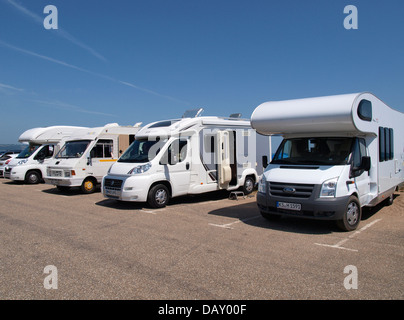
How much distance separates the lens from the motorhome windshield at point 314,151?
6746mm

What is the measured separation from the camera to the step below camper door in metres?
10.2

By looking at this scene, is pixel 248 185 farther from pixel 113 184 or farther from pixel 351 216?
pixel 351 216

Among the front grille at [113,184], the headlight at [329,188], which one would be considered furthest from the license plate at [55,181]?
the headlight at [329,188]

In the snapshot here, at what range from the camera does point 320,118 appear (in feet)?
21.5

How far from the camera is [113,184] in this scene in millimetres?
9344

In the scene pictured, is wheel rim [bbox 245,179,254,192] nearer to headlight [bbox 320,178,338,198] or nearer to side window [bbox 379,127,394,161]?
side window [bbox 379,127,394,161]

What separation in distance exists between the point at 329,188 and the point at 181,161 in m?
4.80

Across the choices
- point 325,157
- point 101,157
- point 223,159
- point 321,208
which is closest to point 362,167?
point 325,157

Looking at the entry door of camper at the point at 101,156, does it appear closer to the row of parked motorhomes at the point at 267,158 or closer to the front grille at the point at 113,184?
the row of parked motorhomes at the point at 267,158

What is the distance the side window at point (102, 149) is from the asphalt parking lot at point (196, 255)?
421 cm

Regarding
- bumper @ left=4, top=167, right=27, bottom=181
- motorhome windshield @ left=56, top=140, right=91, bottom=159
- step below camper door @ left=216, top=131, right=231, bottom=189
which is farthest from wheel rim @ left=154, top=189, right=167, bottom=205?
bumper @ left=4, top=167, right=27, bottom=181

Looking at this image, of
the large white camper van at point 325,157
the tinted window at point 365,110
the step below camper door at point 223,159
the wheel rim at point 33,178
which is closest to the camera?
the large white camper van at point 325,157

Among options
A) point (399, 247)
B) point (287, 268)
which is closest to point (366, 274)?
point (287, 268)
